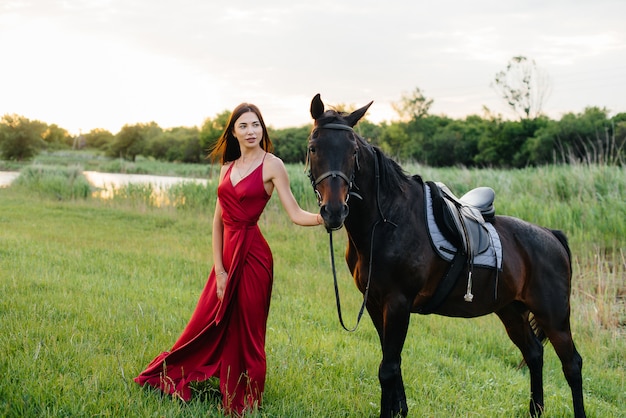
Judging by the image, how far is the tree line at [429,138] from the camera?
3822cm

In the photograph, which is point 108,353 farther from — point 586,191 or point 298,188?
point 298,188

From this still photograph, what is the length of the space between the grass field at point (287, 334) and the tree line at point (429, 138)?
68.1 feet

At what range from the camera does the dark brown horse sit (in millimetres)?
2947

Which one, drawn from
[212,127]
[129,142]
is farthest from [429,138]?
[129,142]

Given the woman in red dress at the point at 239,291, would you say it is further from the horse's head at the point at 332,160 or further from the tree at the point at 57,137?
the tree at the point at 57,137

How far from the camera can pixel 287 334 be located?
536 cm

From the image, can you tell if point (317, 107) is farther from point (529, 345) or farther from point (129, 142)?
point (129, 142)

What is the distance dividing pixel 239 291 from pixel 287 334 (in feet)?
6.23

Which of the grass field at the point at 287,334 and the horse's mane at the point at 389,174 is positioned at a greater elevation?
the horse's mane at the point at 389,174

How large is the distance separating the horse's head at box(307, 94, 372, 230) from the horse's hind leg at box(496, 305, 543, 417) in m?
2.15

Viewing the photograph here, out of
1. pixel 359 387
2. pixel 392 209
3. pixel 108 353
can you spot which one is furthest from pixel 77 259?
pixel 392 209

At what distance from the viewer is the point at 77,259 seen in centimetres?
848

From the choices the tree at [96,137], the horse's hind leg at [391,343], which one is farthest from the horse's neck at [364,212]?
the tree at [96,137]

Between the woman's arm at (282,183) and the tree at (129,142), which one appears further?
the tree at (129,142)
